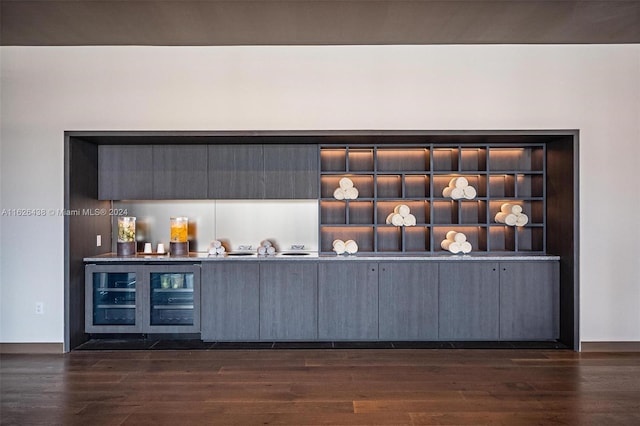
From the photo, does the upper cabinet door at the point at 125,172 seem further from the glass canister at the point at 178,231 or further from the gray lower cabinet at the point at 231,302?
the gray lower cabinet at the point at 231,302

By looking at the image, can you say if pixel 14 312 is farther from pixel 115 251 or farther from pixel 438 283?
pixel 438 283

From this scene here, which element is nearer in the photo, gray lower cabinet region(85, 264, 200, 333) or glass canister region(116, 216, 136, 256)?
gray lower cabinet region(85, 264, 200, 333)

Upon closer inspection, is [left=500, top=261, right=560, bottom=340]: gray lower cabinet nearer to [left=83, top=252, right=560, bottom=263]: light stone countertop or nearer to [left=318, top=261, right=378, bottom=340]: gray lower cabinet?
[left=83, top=252, right=560, bottom=263]: light stone countertop

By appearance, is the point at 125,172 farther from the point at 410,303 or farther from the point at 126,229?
the point at 410,303

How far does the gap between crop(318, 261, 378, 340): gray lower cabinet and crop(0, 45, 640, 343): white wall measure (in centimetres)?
141

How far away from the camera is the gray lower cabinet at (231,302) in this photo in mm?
4934

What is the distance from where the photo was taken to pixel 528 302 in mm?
4938

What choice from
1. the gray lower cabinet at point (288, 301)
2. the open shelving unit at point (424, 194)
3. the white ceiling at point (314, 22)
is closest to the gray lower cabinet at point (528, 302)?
the open shelving unit at point (424, 194)

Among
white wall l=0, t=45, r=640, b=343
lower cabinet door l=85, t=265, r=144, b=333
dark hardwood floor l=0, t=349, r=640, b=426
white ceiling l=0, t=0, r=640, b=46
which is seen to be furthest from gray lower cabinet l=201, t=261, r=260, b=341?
white ceiling l=0, t=0, r=640, b=46

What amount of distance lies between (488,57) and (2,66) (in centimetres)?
460

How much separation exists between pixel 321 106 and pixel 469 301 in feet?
7.84

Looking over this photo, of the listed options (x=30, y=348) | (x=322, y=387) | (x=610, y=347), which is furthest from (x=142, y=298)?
(x=610, y=347)

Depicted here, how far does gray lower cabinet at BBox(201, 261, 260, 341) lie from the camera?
493cm

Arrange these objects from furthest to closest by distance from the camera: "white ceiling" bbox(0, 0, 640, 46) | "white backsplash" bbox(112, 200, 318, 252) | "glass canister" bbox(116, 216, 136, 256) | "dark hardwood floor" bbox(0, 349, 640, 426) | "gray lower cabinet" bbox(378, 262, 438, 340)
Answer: "white backsplash" bbox(112, 200, 318, 252)
"glass canister" bbox(116, 216, 136, 256)
"gray lower cabinet" bbox(378, 262, 438, 340)
"white ceiling" bbox(0, 0, 640, 46)
"dark hardwood floor" bbox(0, 349, 640, 426)
